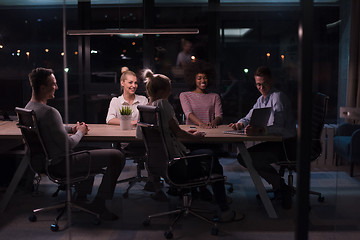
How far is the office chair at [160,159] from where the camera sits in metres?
3.17

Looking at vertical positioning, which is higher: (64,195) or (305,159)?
(305,159)

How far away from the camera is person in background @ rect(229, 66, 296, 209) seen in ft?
10.4

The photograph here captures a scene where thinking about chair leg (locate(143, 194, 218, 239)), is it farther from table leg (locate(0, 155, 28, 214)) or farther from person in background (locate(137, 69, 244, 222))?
table leg (locate(0, 155, 28, 214))

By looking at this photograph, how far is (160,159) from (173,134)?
225 mm

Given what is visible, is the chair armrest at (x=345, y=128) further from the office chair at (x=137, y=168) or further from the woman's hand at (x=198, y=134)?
the office chair at (x=137, y=168)

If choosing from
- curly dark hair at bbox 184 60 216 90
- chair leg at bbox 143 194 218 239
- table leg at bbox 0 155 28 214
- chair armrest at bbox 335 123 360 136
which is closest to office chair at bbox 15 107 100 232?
table leg at bbox 0 155 28 214

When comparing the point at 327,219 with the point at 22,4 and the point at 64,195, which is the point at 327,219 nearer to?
the point at 64,195

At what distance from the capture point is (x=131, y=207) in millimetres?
3594

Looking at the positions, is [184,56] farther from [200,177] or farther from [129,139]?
[200,177]

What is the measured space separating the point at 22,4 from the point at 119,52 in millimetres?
1870

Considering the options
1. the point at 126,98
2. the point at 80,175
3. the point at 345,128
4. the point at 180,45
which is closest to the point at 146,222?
the point at 80,175

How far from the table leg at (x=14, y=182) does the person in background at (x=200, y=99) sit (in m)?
1.62

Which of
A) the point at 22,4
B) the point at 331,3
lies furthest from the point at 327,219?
the point at 22,4

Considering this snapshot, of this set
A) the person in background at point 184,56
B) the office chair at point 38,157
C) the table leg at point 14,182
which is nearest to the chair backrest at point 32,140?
the office chair at point 38,157
